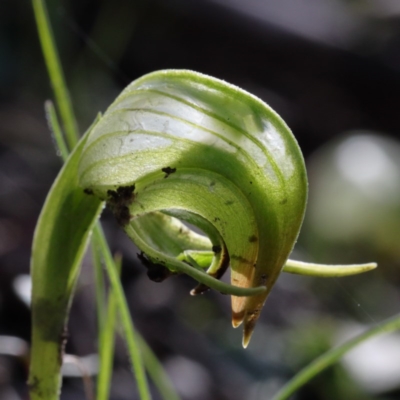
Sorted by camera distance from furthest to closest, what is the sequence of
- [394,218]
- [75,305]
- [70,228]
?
[394,218] → [75,305] → [70,228]

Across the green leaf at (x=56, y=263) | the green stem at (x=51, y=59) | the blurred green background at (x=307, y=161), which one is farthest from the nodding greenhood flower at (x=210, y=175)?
the blurred green background at (x=307, y=161)

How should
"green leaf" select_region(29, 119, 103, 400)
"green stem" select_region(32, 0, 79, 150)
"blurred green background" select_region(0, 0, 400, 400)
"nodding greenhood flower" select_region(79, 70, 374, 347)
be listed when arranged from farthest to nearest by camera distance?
"blurred green background" select_region(0, 0, 400, 400)
"green stem" select_region(32, 0, 79, 150)
"green leaf" select_region(29, 119, 103, 400)
"nodding greenhood flower" select_region(79, 70, 374, 347)

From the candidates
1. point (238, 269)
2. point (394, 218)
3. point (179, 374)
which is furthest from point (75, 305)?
point (238, 269)

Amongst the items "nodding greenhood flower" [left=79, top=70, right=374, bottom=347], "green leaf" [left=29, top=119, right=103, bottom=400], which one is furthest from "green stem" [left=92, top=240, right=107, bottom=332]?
"nodding greenhood flower" [left=79, top=70, right=374, bottom=347]

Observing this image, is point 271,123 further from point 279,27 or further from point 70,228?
point 279,27

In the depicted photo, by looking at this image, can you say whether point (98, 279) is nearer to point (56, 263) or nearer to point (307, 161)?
point (56, 263)

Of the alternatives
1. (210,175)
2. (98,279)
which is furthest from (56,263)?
(98,279)

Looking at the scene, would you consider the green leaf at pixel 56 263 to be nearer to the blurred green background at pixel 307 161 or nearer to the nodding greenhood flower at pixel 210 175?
the nodding greenhood flower at pixel 210 175

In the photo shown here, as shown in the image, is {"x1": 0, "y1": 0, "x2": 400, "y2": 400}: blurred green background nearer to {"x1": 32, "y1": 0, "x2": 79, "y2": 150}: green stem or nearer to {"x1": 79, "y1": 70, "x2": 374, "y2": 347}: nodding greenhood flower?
{"x1": 32, "y1": 0, "x2": 79, "y2": 150}: green stem
